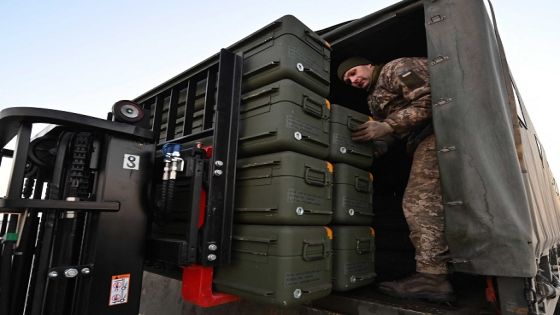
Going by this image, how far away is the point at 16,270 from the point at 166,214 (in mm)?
814

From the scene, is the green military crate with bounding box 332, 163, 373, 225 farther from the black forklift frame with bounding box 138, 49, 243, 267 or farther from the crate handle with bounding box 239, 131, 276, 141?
the black forklift frame with bounding box 138, 49, 243, 267

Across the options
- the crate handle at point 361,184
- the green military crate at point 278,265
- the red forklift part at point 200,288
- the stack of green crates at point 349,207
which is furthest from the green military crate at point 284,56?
the red forklift part at point 200,288

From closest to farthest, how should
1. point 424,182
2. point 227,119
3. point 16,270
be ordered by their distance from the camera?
point 16,270, point 227,119, point 424,182

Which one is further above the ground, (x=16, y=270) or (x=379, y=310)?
(x=16, y=270)

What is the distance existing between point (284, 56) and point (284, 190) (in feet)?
3.00

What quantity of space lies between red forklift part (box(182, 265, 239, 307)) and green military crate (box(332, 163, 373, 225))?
0.98 metres

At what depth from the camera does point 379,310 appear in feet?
6.55

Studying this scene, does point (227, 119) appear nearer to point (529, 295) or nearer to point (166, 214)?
point (166, 214)

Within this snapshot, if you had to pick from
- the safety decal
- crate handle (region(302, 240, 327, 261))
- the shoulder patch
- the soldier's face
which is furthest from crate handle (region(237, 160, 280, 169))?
the soldier's face

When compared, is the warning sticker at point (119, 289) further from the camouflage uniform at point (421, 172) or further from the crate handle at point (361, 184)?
the camouflage uniform at point (421, 172)

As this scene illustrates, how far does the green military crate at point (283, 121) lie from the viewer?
2080mm

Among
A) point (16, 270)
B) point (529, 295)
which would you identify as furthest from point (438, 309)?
point (16, 270)

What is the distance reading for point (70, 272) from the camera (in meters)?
1.63

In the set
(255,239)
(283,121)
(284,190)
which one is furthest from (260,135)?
(255,239)
